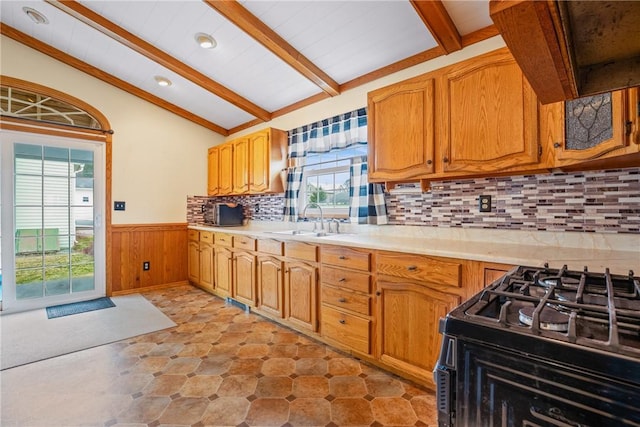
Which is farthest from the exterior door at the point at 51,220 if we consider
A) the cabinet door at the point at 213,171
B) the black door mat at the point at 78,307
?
the cabinet door at the point at 213,171

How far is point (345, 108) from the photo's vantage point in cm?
300

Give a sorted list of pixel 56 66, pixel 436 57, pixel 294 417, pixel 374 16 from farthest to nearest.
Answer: pixel 56 66 → pixel 436 57 → pixel 374 16 → pixel 294 417

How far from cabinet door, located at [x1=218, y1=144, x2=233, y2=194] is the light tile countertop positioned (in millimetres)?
2072

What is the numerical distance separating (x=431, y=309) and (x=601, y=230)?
41.5 inches

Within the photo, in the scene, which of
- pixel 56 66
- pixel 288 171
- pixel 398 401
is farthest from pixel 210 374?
pixel 56 66

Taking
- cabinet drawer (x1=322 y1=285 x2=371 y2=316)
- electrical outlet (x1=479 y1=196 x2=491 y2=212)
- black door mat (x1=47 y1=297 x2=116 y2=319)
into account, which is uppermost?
electrical outlet (x1=479 y1=196 x2=491 y2=212)

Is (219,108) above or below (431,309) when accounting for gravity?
above

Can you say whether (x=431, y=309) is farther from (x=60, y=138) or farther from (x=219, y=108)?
(x=60, y=138)

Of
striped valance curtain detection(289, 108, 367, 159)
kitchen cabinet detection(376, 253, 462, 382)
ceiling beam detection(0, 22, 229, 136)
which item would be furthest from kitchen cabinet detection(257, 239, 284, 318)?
ceiling beam detection(0, 22, 229, 136)

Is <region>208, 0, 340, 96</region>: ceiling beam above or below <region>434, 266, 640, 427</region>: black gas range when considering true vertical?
above

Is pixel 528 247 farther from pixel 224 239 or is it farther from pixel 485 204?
pixel 224 239

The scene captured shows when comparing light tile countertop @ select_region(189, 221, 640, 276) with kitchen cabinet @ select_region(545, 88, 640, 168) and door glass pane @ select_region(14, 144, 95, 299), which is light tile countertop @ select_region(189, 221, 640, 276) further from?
door glass pane @ select_region(14, 144, 95, 299)

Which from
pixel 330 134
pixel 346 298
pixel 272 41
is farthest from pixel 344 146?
pixel 346 298

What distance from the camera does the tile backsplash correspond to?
5.36 feet
